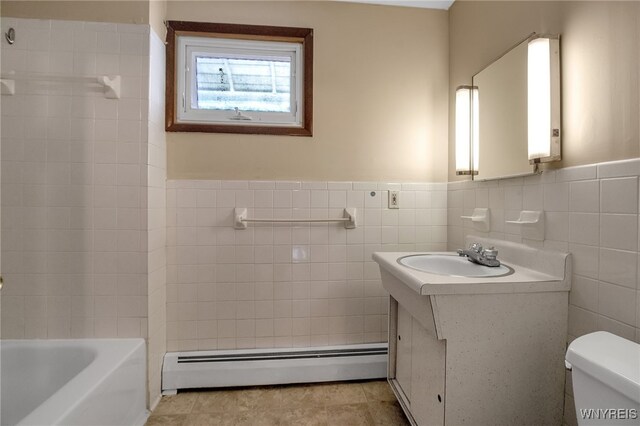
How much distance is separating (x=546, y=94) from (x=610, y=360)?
91 centimetres

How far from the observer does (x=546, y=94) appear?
1116mm

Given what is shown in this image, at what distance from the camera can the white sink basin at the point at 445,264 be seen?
1.32m

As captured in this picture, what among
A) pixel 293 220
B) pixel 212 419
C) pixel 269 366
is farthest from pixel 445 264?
pixel 212 419

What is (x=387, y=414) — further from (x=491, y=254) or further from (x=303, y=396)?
(x=491, y=254)

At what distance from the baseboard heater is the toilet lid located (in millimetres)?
1151

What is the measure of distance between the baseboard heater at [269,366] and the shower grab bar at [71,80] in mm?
1410

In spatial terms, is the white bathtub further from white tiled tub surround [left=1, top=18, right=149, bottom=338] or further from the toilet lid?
the toilet lid

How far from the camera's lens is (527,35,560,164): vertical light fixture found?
1.10 metres

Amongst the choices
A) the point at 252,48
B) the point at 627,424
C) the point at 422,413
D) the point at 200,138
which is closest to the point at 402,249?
the point at 422,413

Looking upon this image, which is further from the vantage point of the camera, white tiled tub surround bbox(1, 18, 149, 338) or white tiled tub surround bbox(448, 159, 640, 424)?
white tiled tub surround bbox(1, 18, 149, 338)

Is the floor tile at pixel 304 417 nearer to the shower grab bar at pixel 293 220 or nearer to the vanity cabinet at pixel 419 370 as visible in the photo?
the vanity cabinet at pixel 419 370

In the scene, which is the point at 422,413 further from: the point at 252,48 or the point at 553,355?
the point at 252,48

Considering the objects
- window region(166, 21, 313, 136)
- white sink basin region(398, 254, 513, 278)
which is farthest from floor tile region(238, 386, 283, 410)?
window region(166, 21, 313, 136)
